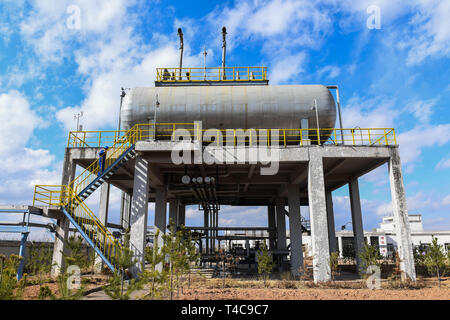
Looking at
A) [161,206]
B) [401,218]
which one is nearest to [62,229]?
[161,206]

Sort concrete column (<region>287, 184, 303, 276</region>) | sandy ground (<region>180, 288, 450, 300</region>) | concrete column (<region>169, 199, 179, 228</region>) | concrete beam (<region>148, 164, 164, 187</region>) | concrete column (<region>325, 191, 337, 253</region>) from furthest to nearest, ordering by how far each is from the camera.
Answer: concrete column (<region>169, 199, 179, 228</region>) < concrete column (<region>325, 191, 337, 253</region>) < concrete column (<region>287, 184, 303, 276</region>) < concrete beam (<region>148, 164, 164, 187</region>) < sandy ground (<region>180, 288, 450, 300</region>)

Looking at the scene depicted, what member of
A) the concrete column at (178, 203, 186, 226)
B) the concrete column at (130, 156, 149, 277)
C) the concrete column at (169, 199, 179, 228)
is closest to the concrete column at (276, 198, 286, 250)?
the concrete column at (169, 199, 179, 228)

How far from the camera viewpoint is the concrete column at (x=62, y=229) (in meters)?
15.7

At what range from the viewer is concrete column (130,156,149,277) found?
15.3m

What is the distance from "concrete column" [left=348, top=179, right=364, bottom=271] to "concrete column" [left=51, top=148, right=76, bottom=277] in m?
16.8

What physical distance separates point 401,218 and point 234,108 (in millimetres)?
10363

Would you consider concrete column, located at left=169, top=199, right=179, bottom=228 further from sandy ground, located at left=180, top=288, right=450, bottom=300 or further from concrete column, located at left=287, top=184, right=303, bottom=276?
sandy ground, located at left=180, top=288, right=450, bottom=300

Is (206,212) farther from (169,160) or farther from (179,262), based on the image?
(179,262)

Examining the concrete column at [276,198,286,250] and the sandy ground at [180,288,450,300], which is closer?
the sandy ground at [180,288,450,300]

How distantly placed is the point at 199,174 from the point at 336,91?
32.9 ft

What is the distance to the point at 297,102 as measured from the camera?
17609mm

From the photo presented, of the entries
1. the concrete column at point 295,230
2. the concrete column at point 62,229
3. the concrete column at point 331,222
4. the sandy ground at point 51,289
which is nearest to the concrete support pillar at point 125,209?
the concrete column at point 62,229
